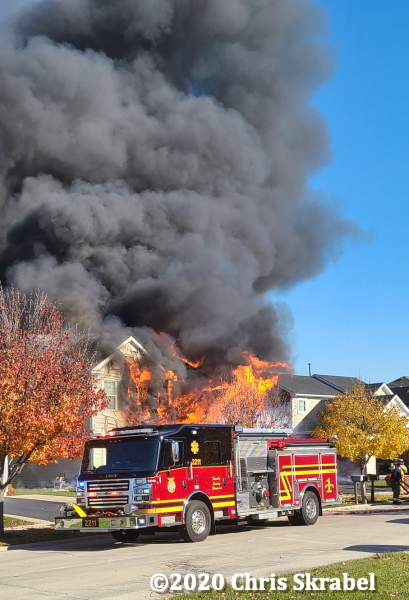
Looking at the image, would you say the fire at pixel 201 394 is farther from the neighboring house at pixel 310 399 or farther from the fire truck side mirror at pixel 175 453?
the fire truck side mirror at pixel 175 453

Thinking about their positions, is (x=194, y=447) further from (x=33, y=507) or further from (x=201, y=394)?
(x=201, y=394)

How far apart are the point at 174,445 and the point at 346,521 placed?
22.0ft

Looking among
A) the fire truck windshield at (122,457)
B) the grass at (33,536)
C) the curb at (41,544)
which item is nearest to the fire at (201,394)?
the grass at (33,536)

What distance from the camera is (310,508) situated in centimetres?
1758

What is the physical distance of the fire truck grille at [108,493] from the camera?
44.8 ft

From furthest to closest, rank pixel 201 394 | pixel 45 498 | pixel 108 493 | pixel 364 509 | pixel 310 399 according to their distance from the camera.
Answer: pixel 310 399 < pixel 201 394 < pixel 45 498 < pixel 364 509 < pixel 108 493

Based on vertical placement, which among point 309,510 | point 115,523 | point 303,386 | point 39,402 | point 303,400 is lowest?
point 309,510

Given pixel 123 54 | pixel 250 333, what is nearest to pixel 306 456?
pixel 250 333

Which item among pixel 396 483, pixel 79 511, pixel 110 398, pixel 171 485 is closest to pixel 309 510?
pixel 171 485

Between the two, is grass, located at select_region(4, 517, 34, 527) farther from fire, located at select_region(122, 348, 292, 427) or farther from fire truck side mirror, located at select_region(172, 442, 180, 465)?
fire, located at select_region(122, 348, 292, 427)

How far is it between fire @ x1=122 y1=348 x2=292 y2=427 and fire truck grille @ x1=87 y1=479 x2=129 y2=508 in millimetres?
15417

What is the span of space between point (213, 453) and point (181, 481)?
4.14 feet

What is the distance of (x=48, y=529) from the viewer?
17.4m

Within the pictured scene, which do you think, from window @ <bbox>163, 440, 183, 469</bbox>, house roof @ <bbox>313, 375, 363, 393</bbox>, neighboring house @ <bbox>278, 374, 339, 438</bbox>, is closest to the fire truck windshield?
window @ <bbox>163, 440, 183, 469</bbox>
